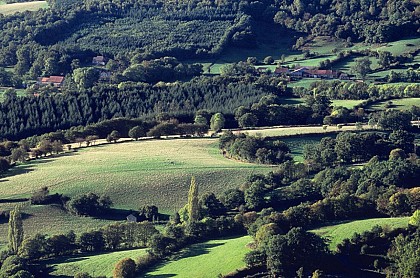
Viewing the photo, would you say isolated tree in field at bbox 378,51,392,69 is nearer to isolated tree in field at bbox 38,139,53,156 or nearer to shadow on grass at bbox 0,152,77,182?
shadow on grass at bbox 0,152,77,182

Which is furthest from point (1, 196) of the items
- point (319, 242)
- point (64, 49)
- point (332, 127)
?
point (64, 49)

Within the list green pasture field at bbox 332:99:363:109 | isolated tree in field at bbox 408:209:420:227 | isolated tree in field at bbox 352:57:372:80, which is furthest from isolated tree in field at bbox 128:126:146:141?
isolated tree in field at bbox 352:57:372:80

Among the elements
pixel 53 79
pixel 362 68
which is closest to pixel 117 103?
pixel 53 79

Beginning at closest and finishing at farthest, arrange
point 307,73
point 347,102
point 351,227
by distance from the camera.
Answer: point 351,227
point 347,102
point 307,73

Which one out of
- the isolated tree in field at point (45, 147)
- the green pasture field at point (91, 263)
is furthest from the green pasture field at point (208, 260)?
the isolated tree in field at point (45, 147)

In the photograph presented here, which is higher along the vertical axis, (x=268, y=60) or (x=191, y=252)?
(x=268, y=60)

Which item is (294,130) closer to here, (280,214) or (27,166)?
(27,166)
